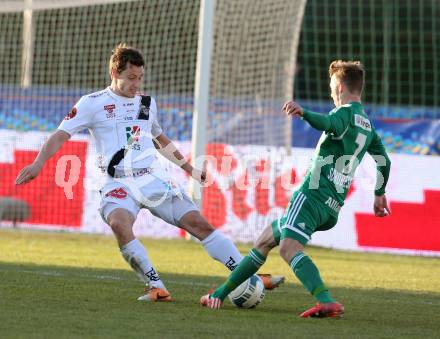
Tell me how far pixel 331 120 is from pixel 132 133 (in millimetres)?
2028

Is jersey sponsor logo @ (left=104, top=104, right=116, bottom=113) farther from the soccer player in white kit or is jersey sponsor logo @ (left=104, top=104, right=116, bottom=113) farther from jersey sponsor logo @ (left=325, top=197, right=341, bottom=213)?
jersey sponsor logo @ (left=325, top=197, right=341, bottom=213)

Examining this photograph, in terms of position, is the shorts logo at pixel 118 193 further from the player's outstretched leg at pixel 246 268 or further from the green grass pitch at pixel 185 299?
the player's outstretched leg at pixel 246 268

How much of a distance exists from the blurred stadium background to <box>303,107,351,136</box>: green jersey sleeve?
799cm

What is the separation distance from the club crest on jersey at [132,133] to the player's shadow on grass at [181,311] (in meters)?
1.25

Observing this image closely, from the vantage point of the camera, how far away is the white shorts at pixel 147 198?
8.38 m

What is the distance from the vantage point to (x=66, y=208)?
16.7 metres

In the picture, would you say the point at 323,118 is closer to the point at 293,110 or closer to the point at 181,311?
the point at 293,110

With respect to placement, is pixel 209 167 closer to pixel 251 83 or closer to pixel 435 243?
pixel 251 83

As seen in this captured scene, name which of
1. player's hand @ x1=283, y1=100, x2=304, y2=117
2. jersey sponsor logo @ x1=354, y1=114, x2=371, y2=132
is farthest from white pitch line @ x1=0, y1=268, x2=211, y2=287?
player's hand @ x1=283, y1=100, x2=304, y2=117

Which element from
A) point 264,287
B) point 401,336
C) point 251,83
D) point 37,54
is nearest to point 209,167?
point 251,83

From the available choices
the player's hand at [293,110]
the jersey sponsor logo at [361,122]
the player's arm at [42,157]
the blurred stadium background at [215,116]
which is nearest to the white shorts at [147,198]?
the player's arm at [42,157]

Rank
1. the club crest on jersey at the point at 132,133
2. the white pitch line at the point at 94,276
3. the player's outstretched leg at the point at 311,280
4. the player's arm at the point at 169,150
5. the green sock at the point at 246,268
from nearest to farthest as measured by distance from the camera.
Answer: the player's outstretched leg at the point at 311,280, the green sock at the point at 246,268, the club crest on jersey at the point at 132,133, the player's arm at the point at 169,150, the white pitch line at the point at 94,276

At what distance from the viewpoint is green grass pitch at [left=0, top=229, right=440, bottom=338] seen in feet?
21.8

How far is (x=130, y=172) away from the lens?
847 cm
